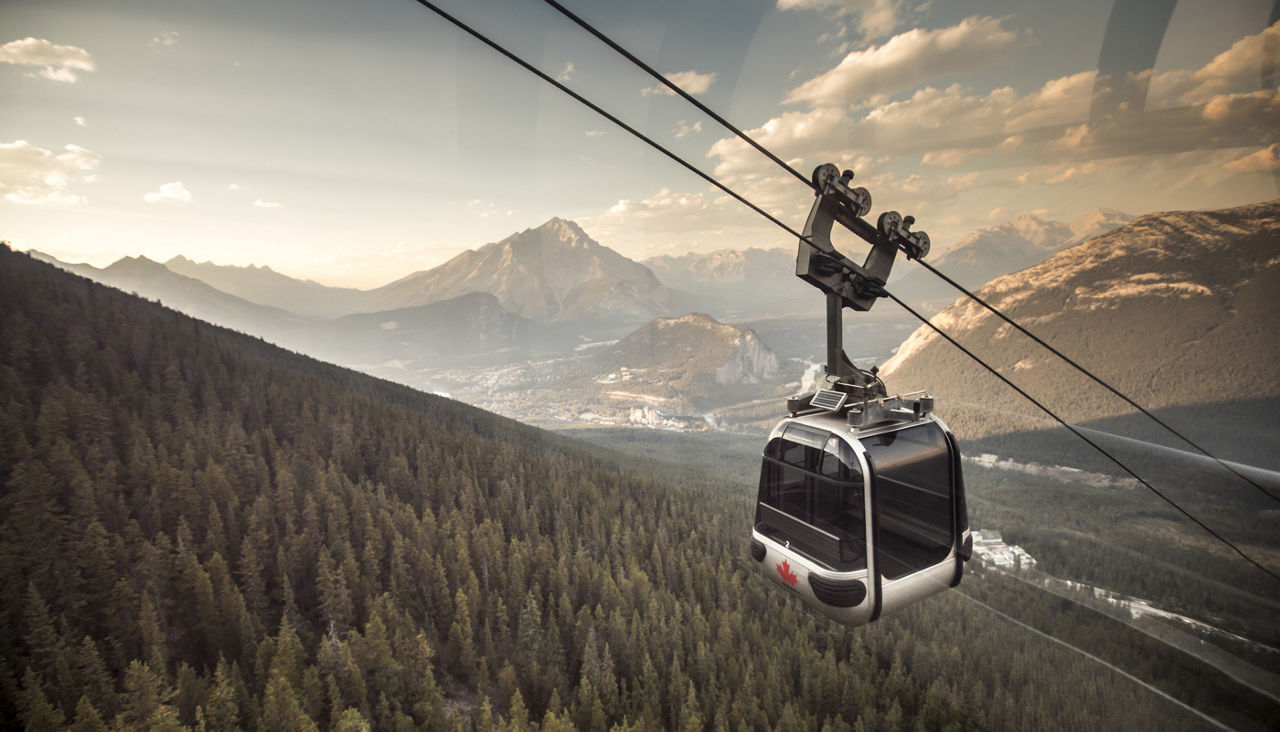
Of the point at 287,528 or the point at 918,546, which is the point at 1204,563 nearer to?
the point at 918,546

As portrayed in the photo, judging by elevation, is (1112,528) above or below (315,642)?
below

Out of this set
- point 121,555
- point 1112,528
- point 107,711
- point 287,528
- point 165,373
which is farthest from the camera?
point 1112,528

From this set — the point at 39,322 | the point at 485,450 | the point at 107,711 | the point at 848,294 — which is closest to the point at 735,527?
the point at 485,450

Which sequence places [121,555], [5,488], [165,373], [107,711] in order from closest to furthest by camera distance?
[107,711] → [121,555] → [5,488] → [165,373]

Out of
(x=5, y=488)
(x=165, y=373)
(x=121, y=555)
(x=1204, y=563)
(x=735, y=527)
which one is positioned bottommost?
(x=1204, y=563)

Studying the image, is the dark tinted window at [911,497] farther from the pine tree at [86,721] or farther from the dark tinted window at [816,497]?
the pine tree at [86,721]

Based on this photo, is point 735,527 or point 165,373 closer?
point 165,373

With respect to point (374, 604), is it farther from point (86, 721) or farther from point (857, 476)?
point (857, 476)
